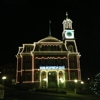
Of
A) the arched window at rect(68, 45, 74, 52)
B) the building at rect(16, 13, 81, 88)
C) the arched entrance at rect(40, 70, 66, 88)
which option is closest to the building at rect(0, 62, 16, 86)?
the building at rect(16, 13, 81, 88)

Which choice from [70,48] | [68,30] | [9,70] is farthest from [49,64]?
[9,70]

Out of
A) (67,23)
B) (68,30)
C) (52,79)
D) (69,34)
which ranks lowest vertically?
(52,79)

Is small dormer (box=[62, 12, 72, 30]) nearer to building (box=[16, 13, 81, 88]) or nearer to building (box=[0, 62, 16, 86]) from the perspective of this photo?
building (box=[16, 13, 81, 88])

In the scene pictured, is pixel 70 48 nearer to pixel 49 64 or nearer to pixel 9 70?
pixel 49 64

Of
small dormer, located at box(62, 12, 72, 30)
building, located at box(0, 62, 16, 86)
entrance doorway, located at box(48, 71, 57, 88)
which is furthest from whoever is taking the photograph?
building, located at box(0, 62, 16, 86)

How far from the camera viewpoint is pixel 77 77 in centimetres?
6719

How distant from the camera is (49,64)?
67188mm

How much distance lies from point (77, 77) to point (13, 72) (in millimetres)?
43315

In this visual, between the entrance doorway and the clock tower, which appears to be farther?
the clock tower

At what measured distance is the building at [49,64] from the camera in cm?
6575

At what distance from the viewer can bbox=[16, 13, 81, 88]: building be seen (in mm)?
65750

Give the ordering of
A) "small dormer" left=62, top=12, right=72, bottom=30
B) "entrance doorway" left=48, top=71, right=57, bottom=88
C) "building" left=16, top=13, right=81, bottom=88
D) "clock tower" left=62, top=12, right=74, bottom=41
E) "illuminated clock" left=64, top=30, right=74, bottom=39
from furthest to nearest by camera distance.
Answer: "small dormer" left=62, top=12, right=72, bottom=30 → "clock tower" left=62, top=12, right=74, bottom=41 → "illuminated clock" left=64, top=30, right=74, bottom=39 → "entrance doorway" left=48, top=71, right=57, bottom=88 → "building" left=16, top=13, right=81, bottom=88

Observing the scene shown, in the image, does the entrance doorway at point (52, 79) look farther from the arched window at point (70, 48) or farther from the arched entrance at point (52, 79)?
the arched window at point (70, 48)

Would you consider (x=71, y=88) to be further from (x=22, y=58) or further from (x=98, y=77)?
(x=98, y=77)
